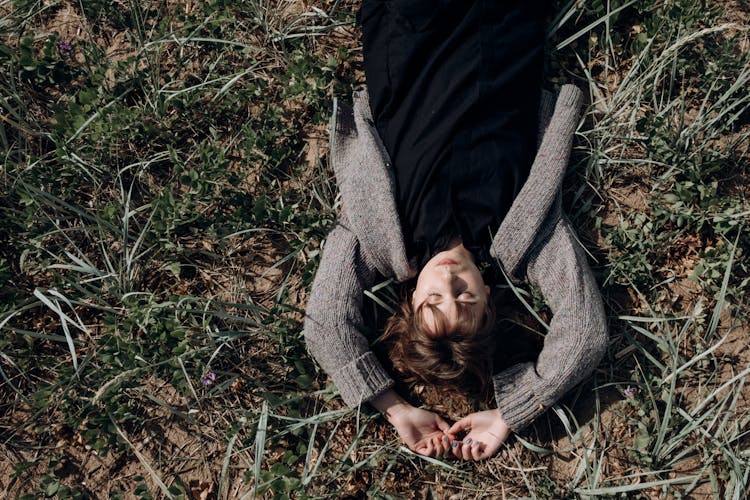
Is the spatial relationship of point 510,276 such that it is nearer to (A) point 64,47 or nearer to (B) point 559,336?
(B) point 559,336

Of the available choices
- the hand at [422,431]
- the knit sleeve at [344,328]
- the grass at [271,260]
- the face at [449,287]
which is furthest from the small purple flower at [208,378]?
the face at [449,287]

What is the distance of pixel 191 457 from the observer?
3.17 meters

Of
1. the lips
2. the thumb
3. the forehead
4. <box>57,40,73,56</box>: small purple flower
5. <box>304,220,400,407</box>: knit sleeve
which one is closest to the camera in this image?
the forehead

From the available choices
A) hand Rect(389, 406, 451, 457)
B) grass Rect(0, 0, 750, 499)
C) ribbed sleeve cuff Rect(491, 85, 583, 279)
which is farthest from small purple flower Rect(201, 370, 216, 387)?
ribbed sleeve cuff Rect(491, 85, 583, 279)

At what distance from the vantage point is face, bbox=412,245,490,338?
2.78 meters

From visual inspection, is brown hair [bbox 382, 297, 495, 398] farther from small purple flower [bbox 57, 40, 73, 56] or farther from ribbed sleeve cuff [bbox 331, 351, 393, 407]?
small purple flower [bbox 57, 40, 73, 56]

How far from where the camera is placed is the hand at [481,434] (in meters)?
3.05

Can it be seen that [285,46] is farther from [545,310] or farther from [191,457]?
[191,457]

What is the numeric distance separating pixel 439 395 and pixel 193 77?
7.63 feet

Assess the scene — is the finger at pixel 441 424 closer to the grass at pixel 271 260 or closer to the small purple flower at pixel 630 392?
the grass at pixel 271 260

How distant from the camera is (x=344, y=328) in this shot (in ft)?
9.82

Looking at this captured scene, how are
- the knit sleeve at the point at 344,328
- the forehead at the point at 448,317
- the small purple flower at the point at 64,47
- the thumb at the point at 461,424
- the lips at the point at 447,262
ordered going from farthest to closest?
the small purple flower at the point at 64,47 < the thumb at the point at 461,424 < the knit sleeve at the point at 344,328 < the lips at the point at 447,262 < the forehead at the point at 448,317

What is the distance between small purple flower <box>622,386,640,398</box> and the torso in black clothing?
1009 mm

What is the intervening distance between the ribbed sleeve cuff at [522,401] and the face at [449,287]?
1.59 feet
